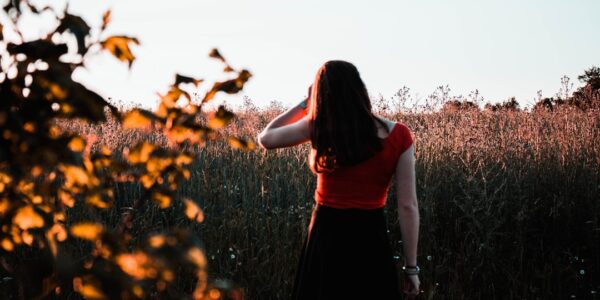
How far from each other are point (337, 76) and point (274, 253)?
7.38ft

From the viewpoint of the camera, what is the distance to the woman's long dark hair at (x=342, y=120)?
2602mm

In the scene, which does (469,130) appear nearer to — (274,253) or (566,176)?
(566,176)

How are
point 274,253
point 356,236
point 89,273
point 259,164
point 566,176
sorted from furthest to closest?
1. point 259,164
2. point 566,176
3. point 274,253
4. point 356,236
5. point 89,273

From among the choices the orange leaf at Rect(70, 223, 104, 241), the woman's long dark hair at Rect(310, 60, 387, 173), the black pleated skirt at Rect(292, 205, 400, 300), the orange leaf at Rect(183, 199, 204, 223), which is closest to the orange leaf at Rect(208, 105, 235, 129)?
the orange leaf at Rect(183, 199, 204, 223)

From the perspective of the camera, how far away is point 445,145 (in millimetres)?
6129

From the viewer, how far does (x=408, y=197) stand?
2.70 m

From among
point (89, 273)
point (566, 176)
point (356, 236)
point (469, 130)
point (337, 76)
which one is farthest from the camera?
point (469, 130)

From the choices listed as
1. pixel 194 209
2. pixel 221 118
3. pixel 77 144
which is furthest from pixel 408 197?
pixel 77 144

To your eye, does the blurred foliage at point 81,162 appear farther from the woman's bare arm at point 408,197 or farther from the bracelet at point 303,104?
the bracelet at point 303,104

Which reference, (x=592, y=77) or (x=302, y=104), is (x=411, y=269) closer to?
(x=302, y=104)

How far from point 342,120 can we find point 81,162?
1736 mm

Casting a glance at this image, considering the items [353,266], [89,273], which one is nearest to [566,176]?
[353,266]

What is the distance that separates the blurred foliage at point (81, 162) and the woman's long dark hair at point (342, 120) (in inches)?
51.7

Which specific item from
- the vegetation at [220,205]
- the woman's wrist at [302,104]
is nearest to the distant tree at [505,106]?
the vegetation at [220,205]
